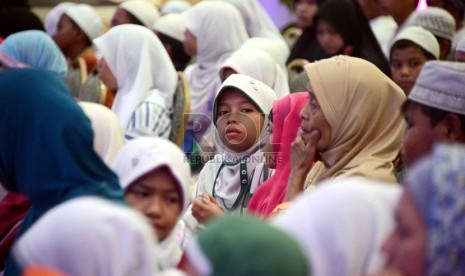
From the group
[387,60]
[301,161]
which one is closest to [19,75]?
[301,161]

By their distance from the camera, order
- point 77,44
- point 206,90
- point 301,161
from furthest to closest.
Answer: point 77,44 < point 206,90 < point 301,161

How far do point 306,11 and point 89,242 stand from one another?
6.41 metres

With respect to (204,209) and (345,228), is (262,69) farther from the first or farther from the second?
(345,228)

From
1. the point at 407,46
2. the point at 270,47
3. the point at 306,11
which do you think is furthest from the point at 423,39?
the point at 306,11

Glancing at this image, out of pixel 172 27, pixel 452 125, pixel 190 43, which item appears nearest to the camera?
pixel 452 125

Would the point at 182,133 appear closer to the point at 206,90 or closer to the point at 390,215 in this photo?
the point at 206,90

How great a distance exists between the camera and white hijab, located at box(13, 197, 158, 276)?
297 centimetres

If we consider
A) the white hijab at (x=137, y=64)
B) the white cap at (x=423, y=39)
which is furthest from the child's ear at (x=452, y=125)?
the white hijab at (x=137, y=64)

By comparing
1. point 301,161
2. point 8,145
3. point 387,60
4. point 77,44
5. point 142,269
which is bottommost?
point 77,44

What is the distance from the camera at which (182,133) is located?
7.23m

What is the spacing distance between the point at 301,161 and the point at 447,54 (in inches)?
121

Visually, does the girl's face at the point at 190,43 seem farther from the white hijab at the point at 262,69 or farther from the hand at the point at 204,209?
the hand at the point at 204,209

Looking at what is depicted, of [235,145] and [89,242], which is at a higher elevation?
[89,242]

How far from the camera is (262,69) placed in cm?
717
